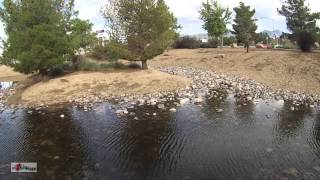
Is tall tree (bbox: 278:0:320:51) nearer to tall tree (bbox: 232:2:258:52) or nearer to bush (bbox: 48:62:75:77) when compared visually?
tall tree (bbox: 232:2:258:52)

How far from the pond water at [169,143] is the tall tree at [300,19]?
2510 centimetres

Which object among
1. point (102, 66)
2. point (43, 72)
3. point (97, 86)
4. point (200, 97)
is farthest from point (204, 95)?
point (43, 72)

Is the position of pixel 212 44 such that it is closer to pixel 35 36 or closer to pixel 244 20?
pixel 244 20

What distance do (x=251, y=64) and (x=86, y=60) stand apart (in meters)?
18.6

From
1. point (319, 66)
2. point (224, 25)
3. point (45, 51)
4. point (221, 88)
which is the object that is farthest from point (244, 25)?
point (45, 51)

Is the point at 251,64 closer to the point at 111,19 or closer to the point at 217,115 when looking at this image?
the point at 111,19

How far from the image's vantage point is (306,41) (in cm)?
4700

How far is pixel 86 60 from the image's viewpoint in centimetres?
4100

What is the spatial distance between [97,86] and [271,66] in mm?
18928

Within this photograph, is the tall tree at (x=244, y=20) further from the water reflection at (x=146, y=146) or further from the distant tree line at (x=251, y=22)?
the water reflection at (x=146, y=146)

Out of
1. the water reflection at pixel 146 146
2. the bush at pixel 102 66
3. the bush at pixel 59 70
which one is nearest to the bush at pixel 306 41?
the bush at pixel 102 66

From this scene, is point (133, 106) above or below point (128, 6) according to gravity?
below

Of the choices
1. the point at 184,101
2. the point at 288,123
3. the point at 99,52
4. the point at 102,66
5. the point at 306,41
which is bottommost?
the point at 288,123

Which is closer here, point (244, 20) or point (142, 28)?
point (142, 28)
